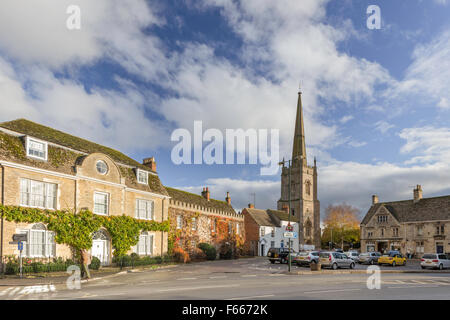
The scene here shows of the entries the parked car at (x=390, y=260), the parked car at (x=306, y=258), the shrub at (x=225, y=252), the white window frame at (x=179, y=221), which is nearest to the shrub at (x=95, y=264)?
the white window frame at (x=179, y=221)

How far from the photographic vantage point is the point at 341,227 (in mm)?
89625

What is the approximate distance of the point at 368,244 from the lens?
6475 centimetres

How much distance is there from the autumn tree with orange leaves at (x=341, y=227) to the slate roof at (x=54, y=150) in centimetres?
6255

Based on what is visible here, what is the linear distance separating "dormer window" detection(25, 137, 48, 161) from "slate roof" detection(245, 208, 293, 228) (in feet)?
126

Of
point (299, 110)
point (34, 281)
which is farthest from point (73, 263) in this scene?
point (299, 110)

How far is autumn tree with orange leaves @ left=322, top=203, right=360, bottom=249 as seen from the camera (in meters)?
85.4

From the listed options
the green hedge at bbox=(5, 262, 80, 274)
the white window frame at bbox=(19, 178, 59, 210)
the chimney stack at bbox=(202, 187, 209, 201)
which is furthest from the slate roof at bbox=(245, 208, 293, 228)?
the green hedge at bbox=(5, 262, 80, 274)

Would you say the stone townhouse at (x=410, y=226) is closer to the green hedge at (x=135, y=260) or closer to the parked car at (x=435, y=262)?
the parked car at (x=435, y=262)

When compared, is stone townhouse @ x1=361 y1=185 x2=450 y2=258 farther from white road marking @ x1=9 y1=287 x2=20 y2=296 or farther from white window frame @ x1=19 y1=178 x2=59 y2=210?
white road marking @ x1=9 y1=287 x2=20 y2=296

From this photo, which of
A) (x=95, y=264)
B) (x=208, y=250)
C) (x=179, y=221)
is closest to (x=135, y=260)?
(x=95, y=264)

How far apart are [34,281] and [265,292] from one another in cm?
1229

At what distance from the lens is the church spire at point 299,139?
95.7m

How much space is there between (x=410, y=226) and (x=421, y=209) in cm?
323

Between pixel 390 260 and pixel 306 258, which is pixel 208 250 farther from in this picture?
pixel 390 260
